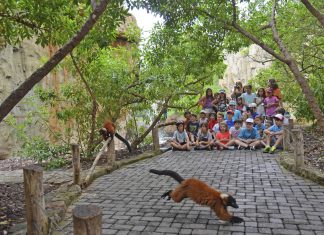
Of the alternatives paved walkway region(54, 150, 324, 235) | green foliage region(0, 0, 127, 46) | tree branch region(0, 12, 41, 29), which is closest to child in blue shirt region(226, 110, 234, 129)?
paved walkway region(54, 150, 324, 235)

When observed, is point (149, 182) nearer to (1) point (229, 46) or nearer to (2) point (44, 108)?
(2) point (44, 108)

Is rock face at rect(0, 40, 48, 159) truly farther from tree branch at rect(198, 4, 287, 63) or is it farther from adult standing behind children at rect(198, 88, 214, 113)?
tree branch at rect(198, 4, 287, 63)

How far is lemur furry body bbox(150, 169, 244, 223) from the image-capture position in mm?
4246

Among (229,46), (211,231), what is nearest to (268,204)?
(211,231)

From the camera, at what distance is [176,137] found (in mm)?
11016

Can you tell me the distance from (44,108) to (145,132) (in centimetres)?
330

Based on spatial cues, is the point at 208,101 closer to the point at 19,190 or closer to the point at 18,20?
the point at 19,190

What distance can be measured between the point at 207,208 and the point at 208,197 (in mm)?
590

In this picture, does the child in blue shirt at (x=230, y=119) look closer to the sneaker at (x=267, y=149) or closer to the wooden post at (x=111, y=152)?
the sneaker at (x=267, y=149)

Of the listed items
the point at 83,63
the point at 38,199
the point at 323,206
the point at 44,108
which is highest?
the point at 83,63

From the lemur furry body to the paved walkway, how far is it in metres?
0.14

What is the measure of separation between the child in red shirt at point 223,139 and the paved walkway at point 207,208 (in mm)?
2118

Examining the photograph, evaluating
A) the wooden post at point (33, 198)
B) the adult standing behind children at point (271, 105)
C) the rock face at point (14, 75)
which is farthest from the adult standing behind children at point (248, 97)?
the wooden post at point (33, 198)

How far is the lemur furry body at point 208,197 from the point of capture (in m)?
4.25
